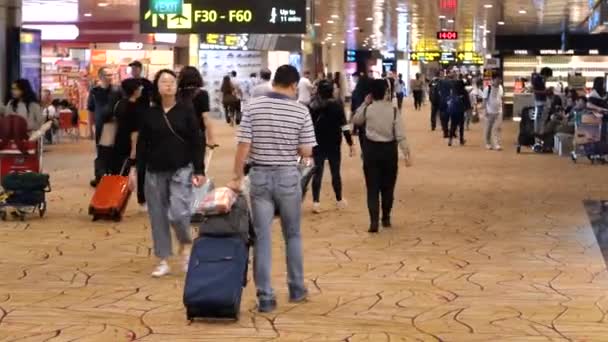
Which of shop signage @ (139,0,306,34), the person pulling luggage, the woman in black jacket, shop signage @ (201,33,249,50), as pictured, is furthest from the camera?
shop signage @ (201,33,249,50)

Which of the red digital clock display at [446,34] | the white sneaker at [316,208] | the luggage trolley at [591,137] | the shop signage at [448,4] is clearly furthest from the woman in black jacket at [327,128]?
the red digital clock display at [446,34]

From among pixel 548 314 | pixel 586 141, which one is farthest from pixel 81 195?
pixel 586 141

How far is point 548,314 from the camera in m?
6.87

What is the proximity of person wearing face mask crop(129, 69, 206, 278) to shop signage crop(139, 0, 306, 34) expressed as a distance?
9.26m

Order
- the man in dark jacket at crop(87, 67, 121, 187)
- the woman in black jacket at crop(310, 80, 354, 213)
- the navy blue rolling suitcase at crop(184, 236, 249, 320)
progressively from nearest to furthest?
the navy blue rolling suitcase at crop(184, 236, 249, 320), the woman in black jacket at crop(310, 80, 354, 213), the man in dark jacket at crop(87, 67, 121, 187)

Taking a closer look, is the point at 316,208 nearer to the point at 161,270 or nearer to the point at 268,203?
the point at 161,270

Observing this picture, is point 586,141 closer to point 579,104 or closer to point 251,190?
point 579,104

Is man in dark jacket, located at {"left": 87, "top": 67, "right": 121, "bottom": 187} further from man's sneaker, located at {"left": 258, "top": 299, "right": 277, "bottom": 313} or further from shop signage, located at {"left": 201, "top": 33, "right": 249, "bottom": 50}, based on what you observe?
shop signage, located at {"left": 201, "top": 33, "right": 249, "bottom": 50}

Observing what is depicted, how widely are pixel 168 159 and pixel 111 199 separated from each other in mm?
3479

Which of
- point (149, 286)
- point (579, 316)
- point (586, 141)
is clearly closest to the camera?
point (579, 316)

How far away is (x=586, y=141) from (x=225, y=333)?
1424 cm

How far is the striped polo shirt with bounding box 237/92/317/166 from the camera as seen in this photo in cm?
689

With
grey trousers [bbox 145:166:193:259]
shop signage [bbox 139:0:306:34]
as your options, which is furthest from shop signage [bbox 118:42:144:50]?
grey trousers [bbox 145:166:193:259]

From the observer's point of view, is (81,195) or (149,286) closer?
(149,286)
